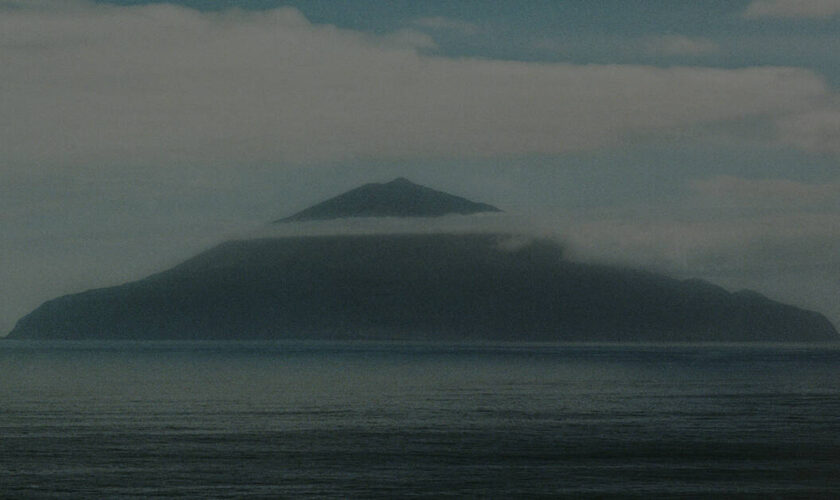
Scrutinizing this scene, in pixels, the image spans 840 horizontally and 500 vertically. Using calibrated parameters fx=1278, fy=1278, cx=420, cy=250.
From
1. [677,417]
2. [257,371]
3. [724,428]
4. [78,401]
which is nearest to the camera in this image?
[724,428]

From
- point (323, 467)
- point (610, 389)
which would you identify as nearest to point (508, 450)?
point (323, 467)

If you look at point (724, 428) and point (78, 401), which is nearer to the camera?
point (724, 428)

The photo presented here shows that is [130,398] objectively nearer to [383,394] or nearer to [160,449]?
[383,394]

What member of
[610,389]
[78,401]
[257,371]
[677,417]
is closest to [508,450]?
[677,417]

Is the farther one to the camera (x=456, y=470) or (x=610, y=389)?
(x=610, y=389)

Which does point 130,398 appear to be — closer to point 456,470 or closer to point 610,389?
point 610,389

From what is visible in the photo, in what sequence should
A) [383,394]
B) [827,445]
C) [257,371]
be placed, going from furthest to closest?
[257,371], [383,394], [827,445]
